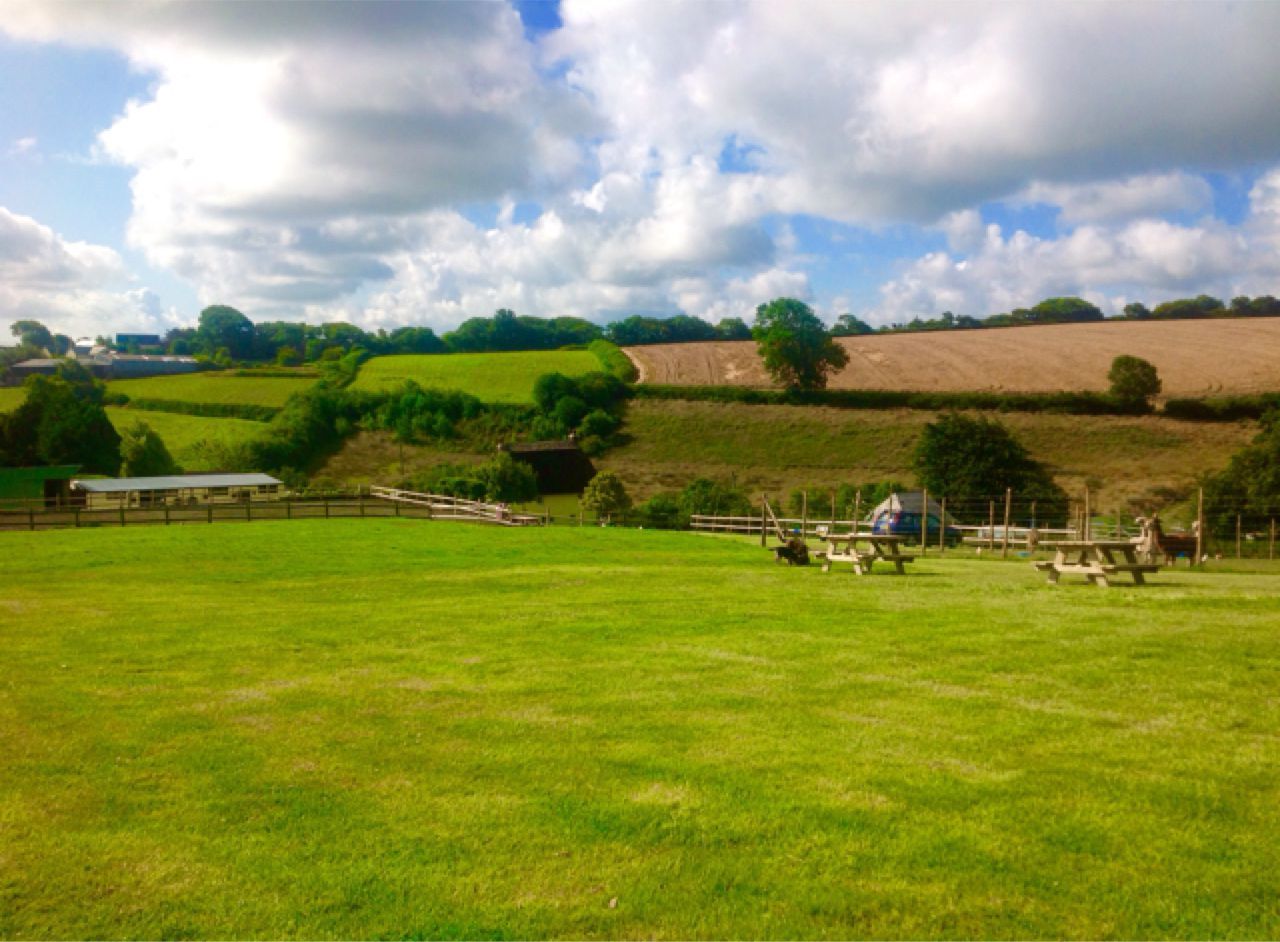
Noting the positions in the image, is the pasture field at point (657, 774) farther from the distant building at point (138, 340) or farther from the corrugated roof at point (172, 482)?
the distant building at point (138, 340)

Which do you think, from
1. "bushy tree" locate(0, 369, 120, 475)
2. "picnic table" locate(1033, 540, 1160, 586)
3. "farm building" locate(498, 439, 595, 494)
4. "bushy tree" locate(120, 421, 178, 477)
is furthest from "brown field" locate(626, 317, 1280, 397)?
"picnic table" locate(1033, 540, 1160, 586)

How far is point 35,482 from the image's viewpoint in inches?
2485

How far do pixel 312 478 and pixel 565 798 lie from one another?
76557 millimetres

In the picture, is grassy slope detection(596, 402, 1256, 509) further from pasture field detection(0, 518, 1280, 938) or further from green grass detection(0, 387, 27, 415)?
pasture field detection(0, 518, 1280, 938)

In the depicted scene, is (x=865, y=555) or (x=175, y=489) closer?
(x=865, y=555)

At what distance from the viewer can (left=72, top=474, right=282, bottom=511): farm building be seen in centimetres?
6255

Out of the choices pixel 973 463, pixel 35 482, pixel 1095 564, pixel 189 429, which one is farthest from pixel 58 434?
pixel 1095 564

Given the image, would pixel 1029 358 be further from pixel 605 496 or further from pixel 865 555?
pixel 865 555

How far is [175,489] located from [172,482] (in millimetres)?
3019

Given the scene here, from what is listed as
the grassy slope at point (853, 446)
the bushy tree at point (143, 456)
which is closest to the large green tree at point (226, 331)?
the bushy tree at point (143, 456)

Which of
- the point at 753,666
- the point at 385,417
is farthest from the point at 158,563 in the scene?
the point at 385,417

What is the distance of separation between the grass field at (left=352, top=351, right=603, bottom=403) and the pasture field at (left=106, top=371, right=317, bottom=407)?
6.89 meters

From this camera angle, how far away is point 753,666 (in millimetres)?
10008

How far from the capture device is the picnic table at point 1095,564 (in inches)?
615
